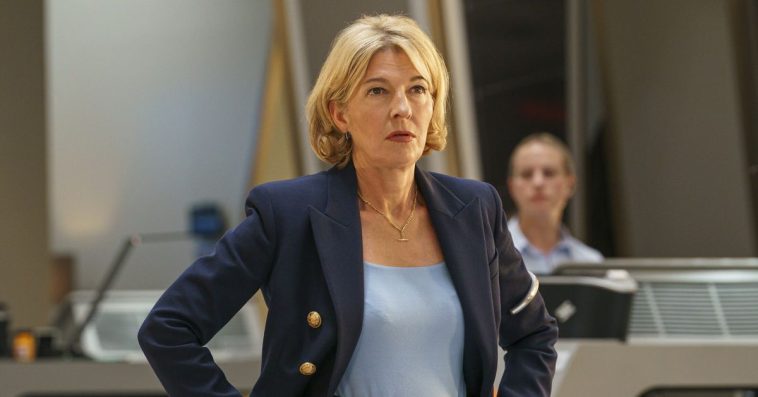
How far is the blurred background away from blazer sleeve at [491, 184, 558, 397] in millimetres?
5560

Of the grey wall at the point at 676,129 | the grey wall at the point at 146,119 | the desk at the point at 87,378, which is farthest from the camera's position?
the grey wall at the point at 146,119

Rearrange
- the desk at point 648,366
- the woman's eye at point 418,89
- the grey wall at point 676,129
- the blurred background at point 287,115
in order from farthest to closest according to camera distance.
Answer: the blurred background at point 287,115 < the grey wall at point 676,129 < the desk at point 648,366 < the woman's eye at point 418,89

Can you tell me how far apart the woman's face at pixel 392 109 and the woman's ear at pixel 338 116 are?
3 cm

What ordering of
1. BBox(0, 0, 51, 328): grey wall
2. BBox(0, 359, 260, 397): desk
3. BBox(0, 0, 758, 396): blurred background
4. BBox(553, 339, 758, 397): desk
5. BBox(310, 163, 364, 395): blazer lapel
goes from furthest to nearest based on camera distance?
BBox(0, 0, 51, 328): grey wall < BBox(0, 0, 758, 396): blurred background < BBox(0, 359, 260, 397): desk < BBox(553, 339, 758, 397): desk < BBox(310, 163, 364, 395): blazer lapel

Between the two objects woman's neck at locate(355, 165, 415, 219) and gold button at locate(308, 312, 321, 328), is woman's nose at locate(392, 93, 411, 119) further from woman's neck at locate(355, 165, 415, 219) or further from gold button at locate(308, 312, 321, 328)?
gold button at locate(308, 312, 321, 328)

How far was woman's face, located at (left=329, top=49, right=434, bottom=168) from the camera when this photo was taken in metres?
2.01

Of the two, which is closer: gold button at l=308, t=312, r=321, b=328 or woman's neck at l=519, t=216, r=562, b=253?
gold button at l=308, t=312, r=321, b=328

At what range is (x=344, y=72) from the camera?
202cm

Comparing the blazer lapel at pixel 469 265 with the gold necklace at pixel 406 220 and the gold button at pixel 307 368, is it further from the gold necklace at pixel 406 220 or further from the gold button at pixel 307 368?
the gold button at pixel 307 368

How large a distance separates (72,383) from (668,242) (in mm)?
4973

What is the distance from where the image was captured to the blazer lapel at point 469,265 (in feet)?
6.52

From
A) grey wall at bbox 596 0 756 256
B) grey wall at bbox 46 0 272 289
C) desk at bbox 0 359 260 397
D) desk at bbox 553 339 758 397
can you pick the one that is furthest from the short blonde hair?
grey wall at bbox 46 0 272 289

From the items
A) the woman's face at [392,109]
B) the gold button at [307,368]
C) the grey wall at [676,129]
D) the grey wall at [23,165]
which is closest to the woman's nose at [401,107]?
the woman's face at [392,109]

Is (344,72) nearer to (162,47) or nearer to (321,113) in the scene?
(321,113)
